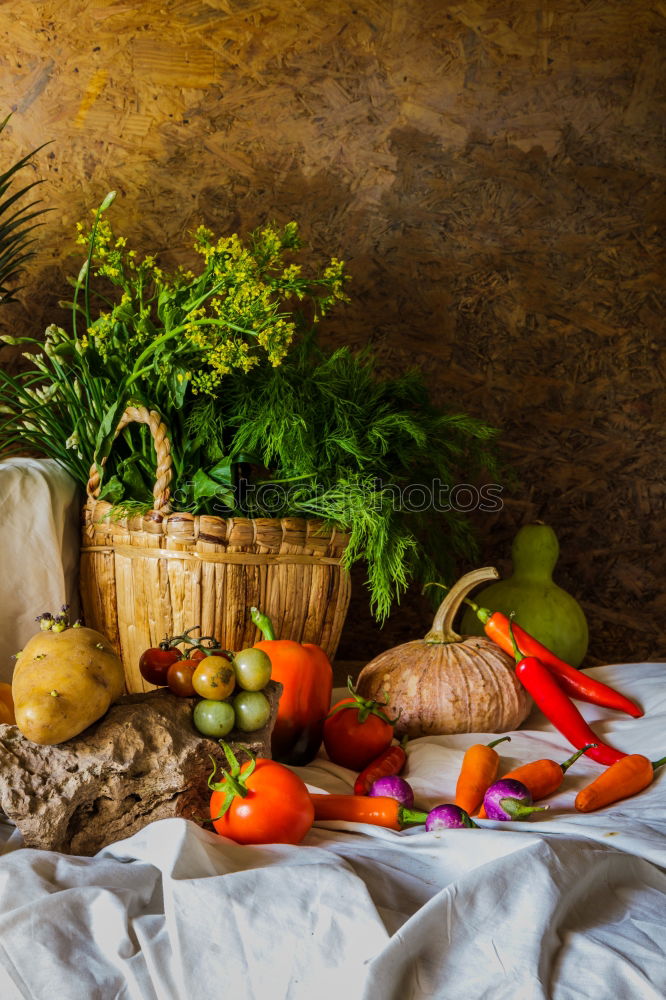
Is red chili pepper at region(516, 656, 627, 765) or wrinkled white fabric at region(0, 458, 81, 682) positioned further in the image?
wrinkled white fabric at region(0, 458, 81, 682)

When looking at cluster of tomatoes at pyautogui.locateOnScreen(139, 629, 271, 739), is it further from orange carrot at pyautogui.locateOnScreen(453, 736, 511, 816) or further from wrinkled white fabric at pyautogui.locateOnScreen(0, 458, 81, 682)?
wrinkled white fabric at pyautogui.locateOnScreen(0, 458, 81, 682)

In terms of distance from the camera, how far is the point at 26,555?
2.05 m

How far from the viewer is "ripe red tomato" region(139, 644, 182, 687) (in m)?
1.56

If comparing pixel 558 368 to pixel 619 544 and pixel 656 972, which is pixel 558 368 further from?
pixel 656 972

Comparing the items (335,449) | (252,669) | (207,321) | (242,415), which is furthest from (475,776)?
(207,321)

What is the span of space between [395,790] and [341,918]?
0.48 metres

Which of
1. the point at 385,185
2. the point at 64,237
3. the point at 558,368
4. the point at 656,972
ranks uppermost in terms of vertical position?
the point at 385,185

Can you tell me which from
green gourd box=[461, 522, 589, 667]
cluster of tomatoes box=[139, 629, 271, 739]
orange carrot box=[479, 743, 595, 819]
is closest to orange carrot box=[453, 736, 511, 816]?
orange carrot box=[479, 743, 595, 819]

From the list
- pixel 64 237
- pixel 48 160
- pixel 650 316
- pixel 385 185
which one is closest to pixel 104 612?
pixel 64 237

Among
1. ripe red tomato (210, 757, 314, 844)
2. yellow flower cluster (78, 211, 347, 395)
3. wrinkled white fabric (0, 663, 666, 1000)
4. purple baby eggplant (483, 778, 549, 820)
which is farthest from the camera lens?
yellow flower cluster (78, 211, 347, 395)

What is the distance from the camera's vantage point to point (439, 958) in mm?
986

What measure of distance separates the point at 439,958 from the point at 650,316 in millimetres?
2495

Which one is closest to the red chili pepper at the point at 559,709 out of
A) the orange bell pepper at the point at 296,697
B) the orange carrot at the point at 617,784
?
the orange carrot at the point at 617,784

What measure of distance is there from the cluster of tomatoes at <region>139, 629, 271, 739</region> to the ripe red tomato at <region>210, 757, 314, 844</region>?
141 millimetres
